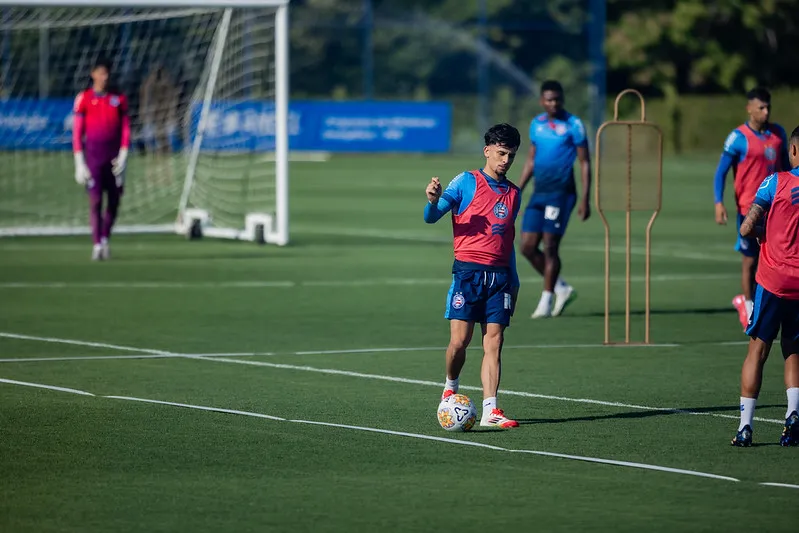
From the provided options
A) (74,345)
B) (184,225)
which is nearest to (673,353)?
(74,345)

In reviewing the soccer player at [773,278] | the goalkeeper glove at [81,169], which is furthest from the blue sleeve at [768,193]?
the goalkeeper glove at [81,169]

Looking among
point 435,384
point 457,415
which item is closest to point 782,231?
point 457,415

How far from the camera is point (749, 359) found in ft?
30.0

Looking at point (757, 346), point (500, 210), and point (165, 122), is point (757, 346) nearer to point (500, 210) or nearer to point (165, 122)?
point (500, 210)

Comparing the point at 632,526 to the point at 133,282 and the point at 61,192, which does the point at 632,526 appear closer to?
the point at 133,282

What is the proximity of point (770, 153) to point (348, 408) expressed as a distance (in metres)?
5.62

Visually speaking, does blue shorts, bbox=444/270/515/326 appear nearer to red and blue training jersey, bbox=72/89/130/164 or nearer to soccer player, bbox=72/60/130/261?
soccer player, bbox=72/60/130/261

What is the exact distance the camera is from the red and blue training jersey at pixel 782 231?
8992mm

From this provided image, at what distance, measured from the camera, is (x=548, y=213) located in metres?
15.3

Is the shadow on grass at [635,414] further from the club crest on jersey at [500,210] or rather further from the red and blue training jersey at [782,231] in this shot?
the red and blue training jersey at [782,231]

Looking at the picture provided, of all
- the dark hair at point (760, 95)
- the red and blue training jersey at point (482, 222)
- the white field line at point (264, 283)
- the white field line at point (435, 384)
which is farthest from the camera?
the white field line at point (264, 283)

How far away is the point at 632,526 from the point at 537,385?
14.2 feet

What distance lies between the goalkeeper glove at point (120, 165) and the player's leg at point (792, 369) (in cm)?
1297

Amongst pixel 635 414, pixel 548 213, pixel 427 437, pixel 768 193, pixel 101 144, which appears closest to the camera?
pixel 768 193
